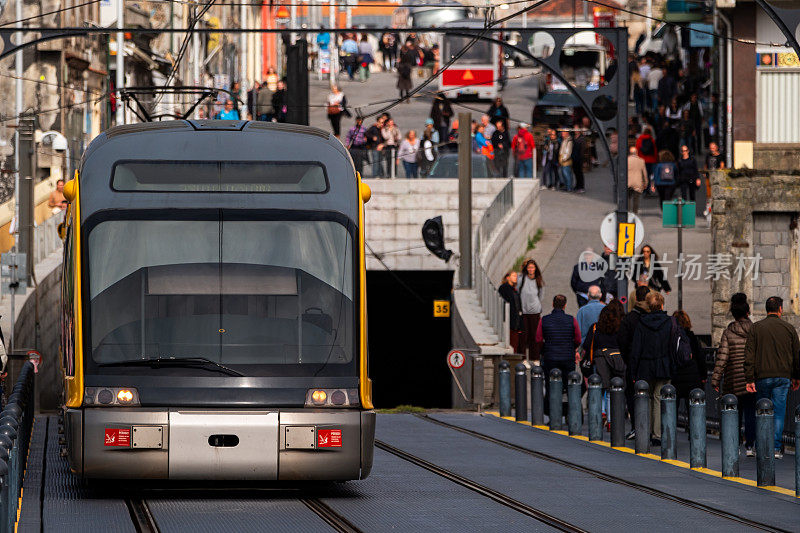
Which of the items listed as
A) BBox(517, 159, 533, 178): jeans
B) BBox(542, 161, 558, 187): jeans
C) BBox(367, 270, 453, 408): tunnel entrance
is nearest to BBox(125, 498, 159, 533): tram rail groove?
BBox(367, 270, 453, 408): tunnel entrance

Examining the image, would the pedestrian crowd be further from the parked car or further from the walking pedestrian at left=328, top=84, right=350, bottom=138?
the walking pedestrian at left=328, top=84, right=350, bottom=138

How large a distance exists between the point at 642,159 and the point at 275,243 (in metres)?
26.7

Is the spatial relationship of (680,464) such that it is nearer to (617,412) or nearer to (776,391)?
(776,391)

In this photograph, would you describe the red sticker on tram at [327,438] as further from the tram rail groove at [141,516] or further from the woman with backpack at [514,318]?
the woman with backpack at [514,318]

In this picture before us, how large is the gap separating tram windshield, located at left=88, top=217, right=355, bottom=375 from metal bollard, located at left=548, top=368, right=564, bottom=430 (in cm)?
740

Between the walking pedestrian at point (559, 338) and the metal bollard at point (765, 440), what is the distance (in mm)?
6418

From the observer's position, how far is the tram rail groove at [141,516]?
11031 millimetres

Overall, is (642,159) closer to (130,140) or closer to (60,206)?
(60,206)

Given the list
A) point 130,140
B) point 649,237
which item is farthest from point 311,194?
point 649,237

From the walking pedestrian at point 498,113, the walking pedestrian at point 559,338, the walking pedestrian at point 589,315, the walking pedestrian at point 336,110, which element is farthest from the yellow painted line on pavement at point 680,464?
the walking pedestrian at point 336,110

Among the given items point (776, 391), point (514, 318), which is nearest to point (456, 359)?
point (514, 318)

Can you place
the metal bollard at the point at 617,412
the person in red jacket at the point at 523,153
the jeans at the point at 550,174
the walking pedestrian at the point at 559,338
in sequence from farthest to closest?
the jeans at the point at 550,174 → the person in red jacket at the point at 523,153 → the walking pedestrian at the point at 559,338 → the metal bollard at the point at 617,412

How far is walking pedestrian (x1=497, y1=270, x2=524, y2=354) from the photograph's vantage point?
1093 inches

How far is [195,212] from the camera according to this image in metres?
12.7
